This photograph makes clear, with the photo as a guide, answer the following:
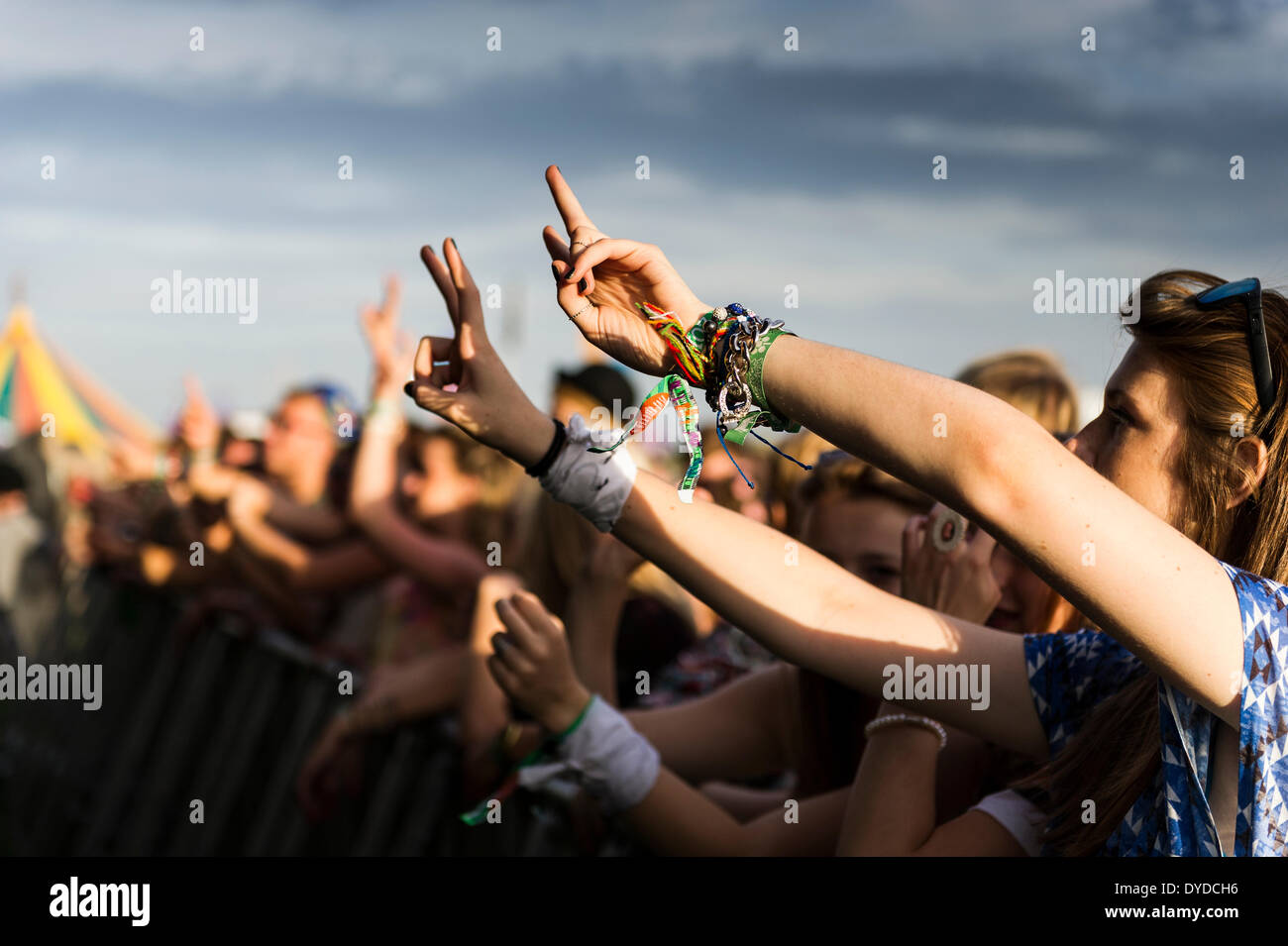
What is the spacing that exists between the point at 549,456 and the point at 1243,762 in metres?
1.12

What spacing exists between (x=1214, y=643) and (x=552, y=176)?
1.20m

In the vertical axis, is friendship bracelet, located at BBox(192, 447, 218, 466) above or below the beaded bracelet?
above

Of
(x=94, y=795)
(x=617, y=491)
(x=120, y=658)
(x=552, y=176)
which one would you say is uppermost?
(x=552, y=176)

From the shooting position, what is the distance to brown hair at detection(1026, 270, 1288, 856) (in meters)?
1.93

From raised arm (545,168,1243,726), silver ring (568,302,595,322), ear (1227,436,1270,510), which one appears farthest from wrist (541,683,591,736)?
ear (1227,436,1270,510)

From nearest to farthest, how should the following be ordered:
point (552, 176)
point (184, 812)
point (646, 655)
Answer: point (552, 176) < point (646, 655) < point (184, 812)

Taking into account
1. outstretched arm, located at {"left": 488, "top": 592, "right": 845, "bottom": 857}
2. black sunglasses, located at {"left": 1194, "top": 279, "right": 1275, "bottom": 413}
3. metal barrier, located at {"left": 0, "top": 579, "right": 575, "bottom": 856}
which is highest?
black sunglasses, located at {"left": 1194, "top": 279, "right": 1275, "bottom": 413}

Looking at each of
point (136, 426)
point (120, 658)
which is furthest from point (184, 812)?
point (136, 426)

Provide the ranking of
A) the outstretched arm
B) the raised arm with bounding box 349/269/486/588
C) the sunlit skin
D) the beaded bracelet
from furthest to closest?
the sunlit skin
the raised arm with bounding box 349/269/486/588
the outstretched arm
the beaded bracelet

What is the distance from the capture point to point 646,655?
399 centimetres

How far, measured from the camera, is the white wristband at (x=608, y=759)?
8.80 ft

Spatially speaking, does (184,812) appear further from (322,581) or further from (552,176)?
(552,176)

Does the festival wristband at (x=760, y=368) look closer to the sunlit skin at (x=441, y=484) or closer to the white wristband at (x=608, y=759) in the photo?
the white wristband at (x=608, y=759)

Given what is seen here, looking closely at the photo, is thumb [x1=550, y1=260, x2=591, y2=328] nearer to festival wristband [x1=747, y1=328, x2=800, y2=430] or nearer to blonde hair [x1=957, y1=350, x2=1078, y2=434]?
festival wristband [x1=747, y1=328, x2=800, y2=430]
